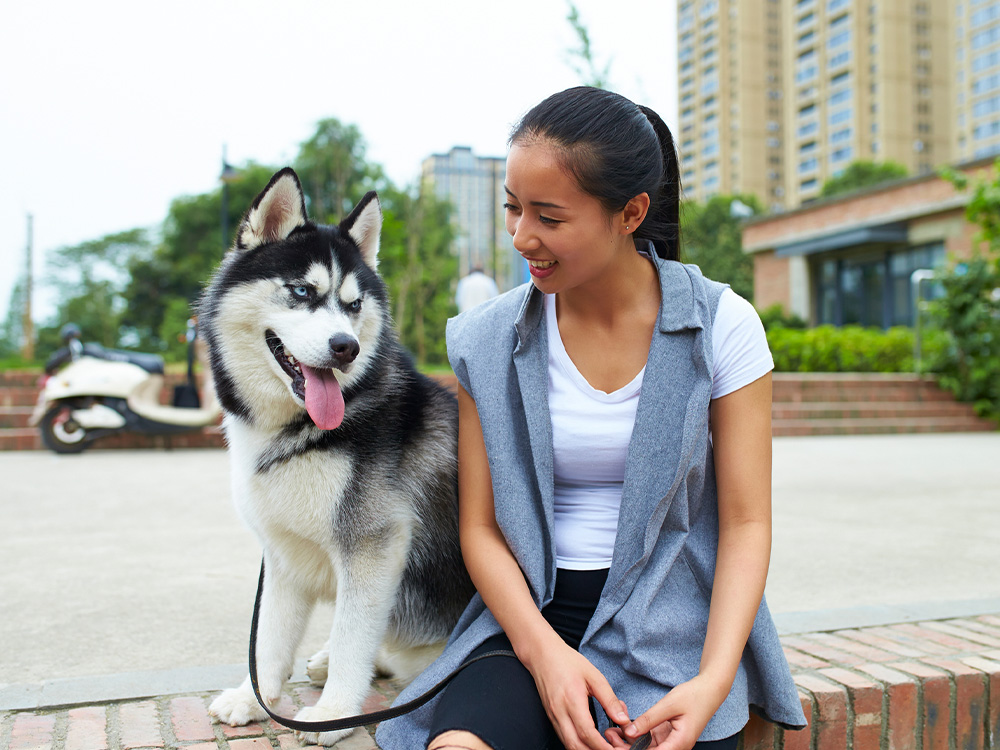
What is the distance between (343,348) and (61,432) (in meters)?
8.15

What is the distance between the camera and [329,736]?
1.95 metres

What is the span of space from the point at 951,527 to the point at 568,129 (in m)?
4.33

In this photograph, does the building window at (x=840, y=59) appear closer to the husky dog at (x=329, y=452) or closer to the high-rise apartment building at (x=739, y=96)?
the high-rise apartment building at (x=739, y=96)

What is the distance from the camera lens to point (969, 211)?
40.7ft

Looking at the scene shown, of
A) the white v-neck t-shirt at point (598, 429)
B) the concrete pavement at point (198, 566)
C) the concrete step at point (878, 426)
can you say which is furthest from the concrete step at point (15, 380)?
the white v-neck t-shirt at point (598, 429)

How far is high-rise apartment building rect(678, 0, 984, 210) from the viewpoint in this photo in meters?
76.1

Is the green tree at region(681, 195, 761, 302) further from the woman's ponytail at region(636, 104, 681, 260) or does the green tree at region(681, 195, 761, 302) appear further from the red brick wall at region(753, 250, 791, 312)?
the woman's ponytail at region(636, 104, 681, 260)

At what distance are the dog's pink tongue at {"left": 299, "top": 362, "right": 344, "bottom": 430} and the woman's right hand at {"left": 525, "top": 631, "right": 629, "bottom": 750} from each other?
76 centimetres

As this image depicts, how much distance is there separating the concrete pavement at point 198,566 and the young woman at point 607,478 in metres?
1.11

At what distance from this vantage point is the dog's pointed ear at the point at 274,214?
6.89 ft

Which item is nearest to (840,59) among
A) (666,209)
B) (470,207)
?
(470,207)

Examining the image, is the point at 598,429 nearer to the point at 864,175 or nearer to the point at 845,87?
the point at 864,175

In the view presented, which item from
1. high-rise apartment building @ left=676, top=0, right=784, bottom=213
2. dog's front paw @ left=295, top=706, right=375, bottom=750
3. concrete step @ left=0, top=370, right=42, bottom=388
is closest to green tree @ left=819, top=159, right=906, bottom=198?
high-rise apartment building @ left=676, top=0, right=784, bottom=213

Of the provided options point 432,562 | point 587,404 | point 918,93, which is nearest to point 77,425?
point 432,562
